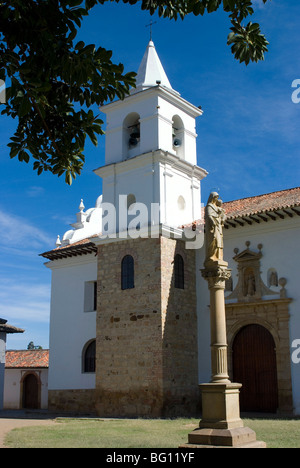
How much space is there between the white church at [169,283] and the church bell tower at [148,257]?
4 cm

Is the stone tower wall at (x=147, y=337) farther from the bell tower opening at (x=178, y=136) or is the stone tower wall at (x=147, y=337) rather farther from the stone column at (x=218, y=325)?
the stone column at (x=218, y=325)

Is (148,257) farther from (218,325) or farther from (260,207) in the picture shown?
(218,325)

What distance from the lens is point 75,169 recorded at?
659 centimetres

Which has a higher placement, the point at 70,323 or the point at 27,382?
the point at 70,323

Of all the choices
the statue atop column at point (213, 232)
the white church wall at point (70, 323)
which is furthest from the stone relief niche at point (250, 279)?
the statue atop column at point (213, 232)

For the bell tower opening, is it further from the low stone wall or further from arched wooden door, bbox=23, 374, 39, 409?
arched wooden door, bbox=23, 374, 39, 409

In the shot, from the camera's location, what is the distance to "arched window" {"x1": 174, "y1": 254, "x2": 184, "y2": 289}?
1761 centimetres

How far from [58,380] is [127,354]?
16.8ft

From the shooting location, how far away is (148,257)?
17.2 m

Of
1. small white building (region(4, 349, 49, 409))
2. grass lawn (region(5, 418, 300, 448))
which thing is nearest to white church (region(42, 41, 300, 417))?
grass lawn (region(5, 418, 300, 448))

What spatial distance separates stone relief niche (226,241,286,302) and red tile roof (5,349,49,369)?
11.6 meters

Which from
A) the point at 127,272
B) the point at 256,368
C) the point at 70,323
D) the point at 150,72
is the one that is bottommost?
the point at 256,368

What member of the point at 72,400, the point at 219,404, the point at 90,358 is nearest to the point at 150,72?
the point at 90,358

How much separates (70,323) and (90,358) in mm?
1694
